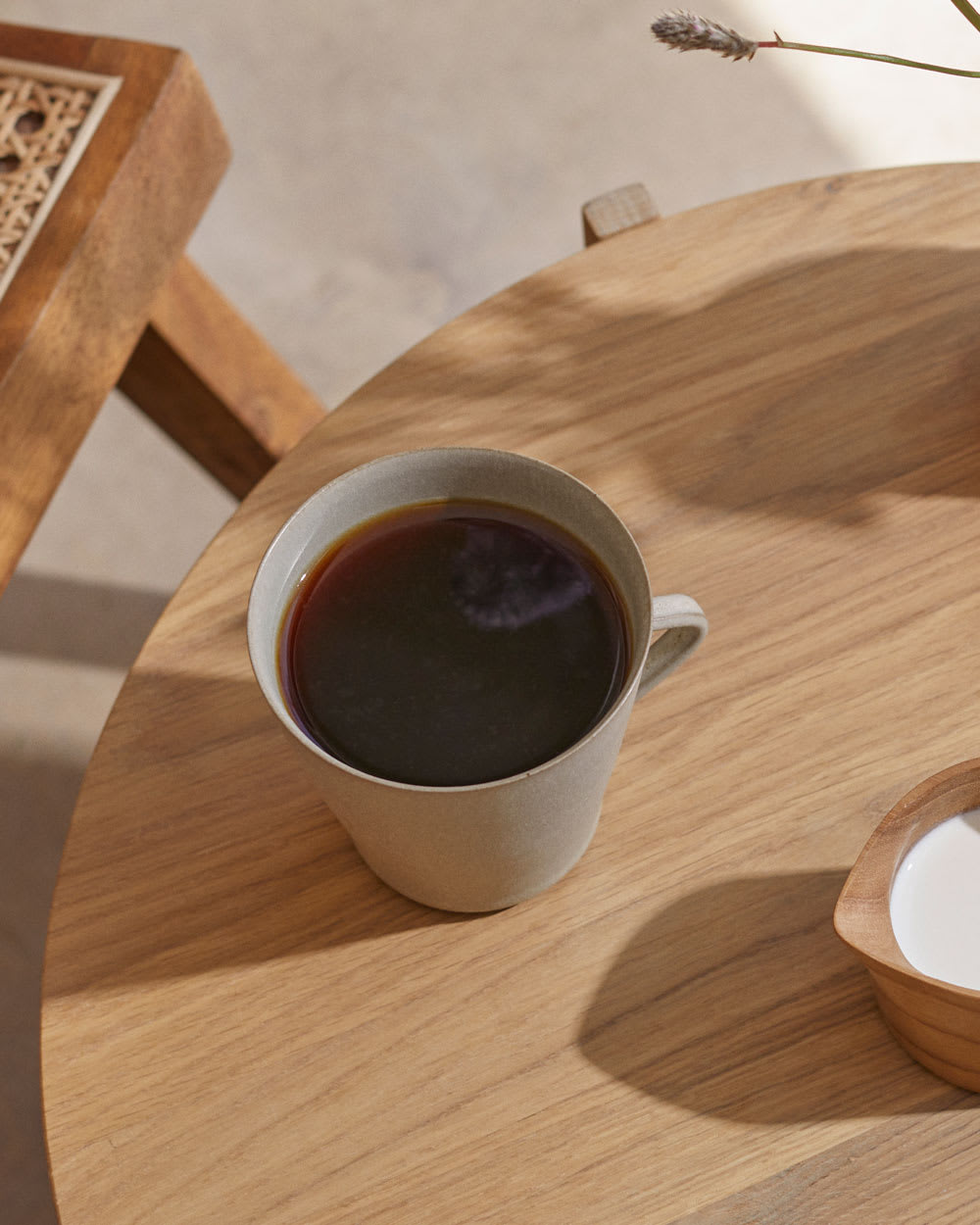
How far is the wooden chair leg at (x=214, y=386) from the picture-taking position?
1.01 meters

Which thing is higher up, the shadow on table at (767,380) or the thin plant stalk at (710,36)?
the thin plant stalk at (710,36)

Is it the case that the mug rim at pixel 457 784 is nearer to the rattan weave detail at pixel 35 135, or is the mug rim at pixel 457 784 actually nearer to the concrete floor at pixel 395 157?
the rattan weave detail at pixel 35 135

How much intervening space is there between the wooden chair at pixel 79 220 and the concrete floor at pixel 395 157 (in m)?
0.56

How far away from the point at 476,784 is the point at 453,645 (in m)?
0.06

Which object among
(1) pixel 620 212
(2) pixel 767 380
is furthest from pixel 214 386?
(2) pixel 767 380

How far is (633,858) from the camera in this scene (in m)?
0.53

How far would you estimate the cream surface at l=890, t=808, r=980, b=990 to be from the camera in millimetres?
430

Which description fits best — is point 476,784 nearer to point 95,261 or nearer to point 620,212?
point 620,212

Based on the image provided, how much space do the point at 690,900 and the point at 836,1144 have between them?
0.11 meters

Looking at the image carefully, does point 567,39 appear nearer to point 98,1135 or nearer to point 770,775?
point 770,775

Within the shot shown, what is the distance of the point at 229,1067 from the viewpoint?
49 centimetres

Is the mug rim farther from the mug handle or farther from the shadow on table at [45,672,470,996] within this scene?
the shadow on table at [45,672,470,996]

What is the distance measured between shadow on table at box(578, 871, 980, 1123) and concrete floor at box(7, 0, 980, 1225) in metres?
0.99

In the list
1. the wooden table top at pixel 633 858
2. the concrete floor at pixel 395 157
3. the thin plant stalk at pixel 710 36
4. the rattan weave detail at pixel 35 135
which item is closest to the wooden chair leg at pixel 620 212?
the wooden table top at pixel 633 858
